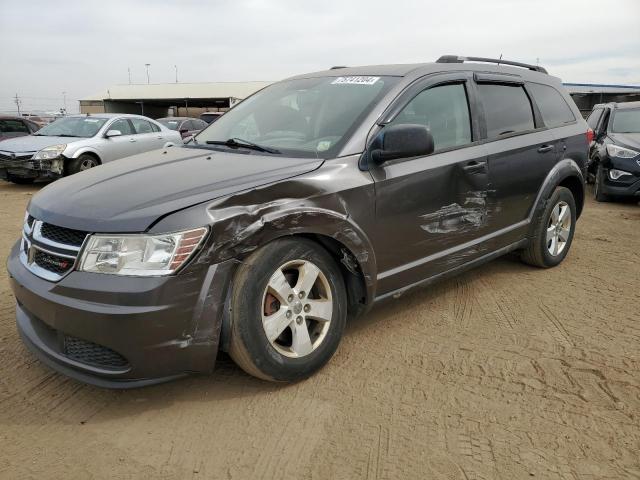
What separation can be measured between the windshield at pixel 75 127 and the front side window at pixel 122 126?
0.67 feet

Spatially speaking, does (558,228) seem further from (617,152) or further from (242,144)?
(617,152)

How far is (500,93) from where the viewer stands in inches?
160

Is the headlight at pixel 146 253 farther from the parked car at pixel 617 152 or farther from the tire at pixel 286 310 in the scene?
the parked car at pixel 617 152

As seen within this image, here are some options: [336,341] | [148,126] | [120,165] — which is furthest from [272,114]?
[148,126]

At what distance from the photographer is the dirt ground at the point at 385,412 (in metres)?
2.21

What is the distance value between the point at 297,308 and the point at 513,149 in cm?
231

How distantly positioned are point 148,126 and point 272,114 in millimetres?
8858

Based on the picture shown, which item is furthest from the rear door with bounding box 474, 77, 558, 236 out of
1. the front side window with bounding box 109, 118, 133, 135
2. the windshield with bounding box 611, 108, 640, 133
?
the front side window with bounding box 109, 118, 133, 135

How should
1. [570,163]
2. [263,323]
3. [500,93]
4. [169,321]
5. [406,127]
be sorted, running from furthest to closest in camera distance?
[570,163] < [500,93] < [406,127] < [263,323] < [169,321]

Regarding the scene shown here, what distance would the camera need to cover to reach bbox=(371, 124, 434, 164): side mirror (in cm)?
289

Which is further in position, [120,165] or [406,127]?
[120,165]

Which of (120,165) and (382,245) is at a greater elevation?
(120,165)

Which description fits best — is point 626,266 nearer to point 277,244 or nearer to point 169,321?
point 277,244

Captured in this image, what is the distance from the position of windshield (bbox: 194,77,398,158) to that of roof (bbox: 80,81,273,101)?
35757mm
